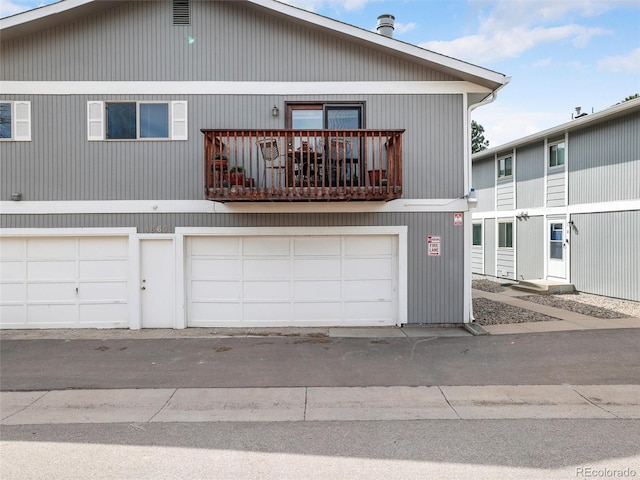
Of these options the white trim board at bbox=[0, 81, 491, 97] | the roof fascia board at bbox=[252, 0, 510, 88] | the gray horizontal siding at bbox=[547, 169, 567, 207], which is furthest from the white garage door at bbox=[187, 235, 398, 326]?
the gray horizontal siding at bbox=[547, 169, 567, 207]

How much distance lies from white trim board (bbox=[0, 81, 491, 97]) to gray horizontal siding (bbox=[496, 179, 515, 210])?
27.1 feet

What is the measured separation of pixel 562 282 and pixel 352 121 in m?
9.41

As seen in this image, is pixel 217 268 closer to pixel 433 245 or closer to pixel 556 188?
pixel 433 245

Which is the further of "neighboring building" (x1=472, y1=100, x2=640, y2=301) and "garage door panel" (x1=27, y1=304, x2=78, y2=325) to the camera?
"neighboring building" (x1=472, y1=100, x2=640, y2=301)

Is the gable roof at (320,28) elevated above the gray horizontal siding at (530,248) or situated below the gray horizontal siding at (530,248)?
above

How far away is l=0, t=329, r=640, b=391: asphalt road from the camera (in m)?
5.89

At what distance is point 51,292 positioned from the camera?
9055 mm

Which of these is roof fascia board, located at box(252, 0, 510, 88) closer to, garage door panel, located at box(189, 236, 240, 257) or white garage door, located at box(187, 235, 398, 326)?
white garage door, located at box(187, 235, 398, 326)

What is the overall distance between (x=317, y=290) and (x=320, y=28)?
5.67 m

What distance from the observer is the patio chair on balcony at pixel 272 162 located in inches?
323

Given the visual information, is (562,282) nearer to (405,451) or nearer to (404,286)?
(404,286)

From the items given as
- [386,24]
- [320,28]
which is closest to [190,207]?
[320,28]

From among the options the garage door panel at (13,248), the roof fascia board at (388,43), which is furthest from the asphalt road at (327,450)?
the roof fascia board at (388,43)

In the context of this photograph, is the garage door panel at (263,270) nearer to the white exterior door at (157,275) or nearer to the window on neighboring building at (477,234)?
the white exterior door at (157,275)
